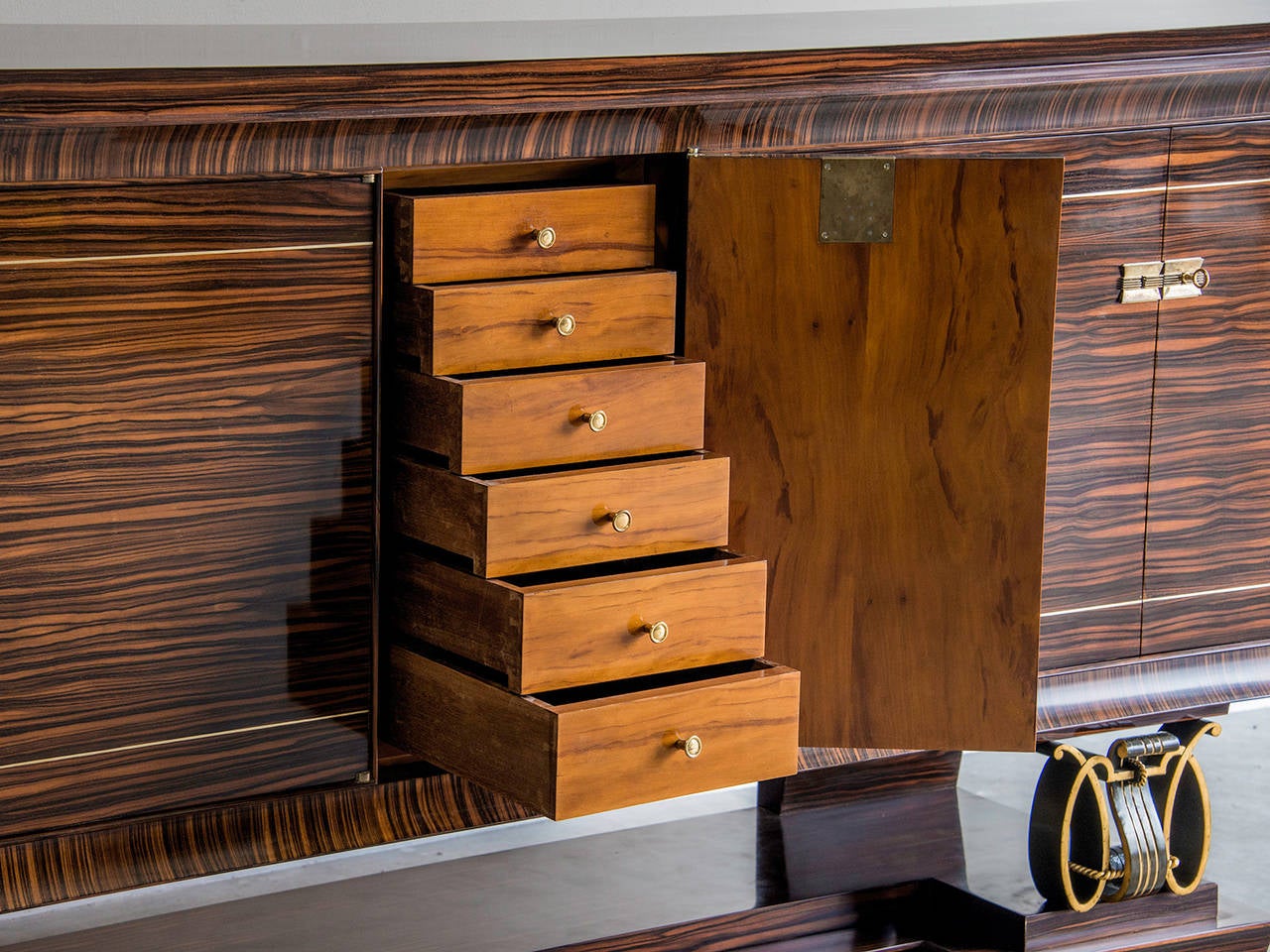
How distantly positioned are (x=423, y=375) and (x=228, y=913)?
629 millimetres

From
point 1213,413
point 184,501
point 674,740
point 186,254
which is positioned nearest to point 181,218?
point 186,254

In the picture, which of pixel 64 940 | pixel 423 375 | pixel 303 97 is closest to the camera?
pixel 303 97

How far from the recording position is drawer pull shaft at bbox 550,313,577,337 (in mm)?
1515

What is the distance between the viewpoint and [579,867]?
1.91 meters

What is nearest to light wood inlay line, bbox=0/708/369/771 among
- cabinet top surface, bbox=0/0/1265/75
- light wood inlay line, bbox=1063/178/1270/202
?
cabinet top surface, bbox=0/0/1265/75

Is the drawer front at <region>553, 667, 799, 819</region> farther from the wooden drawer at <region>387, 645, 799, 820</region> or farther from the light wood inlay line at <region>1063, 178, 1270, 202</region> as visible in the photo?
the light wood inlay line at <region>1063, 178, 1270, 202</region>

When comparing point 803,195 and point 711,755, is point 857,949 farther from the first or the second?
point 803,195

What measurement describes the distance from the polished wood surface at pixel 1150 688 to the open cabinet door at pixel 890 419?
0.55 ft

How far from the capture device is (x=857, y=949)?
181cm

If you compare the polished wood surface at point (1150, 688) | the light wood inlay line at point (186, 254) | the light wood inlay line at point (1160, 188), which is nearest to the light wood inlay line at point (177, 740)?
the light wood inlay line at point (186, 254)

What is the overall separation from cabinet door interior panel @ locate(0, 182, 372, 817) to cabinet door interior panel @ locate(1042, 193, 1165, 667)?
2.23 feet

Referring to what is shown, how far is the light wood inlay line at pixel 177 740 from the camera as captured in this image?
4.65 feet

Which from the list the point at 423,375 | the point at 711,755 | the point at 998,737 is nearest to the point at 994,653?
the point at 998,737

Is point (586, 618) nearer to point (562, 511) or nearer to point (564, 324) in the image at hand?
point (562, 511)
